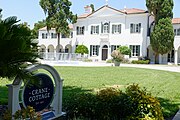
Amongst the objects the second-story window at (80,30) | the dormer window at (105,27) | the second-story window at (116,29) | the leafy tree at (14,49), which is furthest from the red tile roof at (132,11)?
the leafy tree at (14,49)

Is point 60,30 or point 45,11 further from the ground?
point 45,11

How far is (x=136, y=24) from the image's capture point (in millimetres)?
41281

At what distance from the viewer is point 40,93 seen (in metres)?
4.29

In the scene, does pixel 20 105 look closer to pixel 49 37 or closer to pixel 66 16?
pixel 66 16

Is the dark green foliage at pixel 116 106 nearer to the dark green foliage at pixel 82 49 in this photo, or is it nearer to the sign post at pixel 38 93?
the sign post at pixel 38 93

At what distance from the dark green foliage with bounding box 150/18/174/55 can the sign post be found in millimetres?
33636

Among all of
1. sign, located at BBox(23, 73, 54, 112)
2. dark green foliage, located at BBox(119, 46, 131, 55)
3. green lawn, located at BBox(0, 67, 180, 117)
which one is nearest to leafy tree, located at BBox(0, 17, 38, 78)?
sign, located at BBox(23, 73, 54, 112)

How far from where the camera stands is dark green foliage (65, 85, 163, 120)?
4746 mm

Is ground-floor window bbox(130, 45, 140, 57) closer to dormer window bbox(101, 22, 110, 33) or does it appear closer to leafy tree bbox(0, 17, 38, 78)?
dormer window bbox(101, 22, 110, 33)

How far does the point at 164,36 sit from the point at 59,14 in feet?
59.7

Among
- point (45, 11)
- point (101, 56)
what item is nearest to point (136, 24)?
point (101, 56)

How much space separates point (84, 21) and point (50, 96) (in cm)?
4255

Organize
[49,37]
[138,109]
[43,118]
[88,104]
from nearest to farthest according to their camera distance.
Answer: [43,118] → [138,109] → [88,104] → [49,37]

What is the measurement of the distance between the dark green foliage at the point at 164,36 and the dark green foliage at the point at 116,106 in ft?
108
